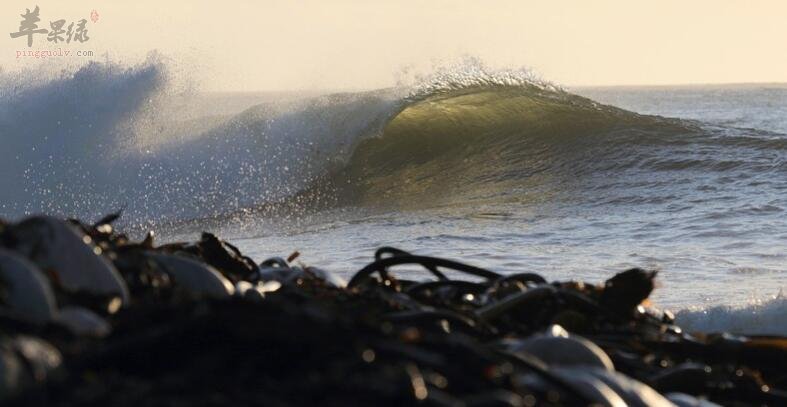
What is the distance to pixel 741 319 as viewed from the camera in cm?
556

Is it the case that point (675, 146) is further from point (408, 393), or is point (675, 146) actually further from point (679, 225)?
point (408, 393)

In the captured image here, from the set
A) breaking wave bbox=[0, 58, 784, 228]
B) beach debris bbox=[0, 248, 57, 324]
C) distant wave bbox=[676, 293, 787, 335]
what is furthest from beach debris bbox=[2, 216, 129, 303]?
breaking wave bbox=[0, 58, 784, 228]

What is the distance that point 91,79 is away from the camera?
57.4ft

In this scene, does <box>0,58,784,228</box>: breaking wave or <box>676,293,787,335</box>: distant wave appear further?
<box>0,58,784,228</box>: breaking wave


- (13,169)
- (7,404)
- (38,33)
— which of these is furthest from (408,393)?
(38,33)

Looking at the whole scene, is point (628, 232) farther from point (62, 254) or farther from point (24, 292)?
point (24, 292)

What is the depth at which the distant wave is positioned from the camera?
17.9 feet

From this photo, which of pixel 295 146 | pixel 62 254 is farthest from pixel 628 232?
pixel 62 254

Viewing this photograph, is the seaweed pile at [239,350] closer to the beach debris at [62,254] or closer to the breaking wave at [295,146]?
the beach debris at [62,254]

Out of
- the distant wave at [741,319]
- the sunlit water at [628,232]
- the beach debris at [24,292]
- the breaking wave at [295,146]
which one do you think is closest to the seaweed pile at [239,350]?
the beach debris at [24,292]

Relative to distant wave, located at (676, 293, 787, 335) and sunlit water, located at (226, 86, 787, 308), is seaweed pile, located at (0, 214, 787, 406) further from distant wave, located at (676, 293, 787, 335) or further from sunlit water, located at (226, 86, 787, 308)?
sunlit water, located at (226, 86, 787, 308)

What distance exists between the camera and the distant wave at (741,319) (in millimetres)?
5465

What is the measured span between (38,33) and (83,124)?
563 inches

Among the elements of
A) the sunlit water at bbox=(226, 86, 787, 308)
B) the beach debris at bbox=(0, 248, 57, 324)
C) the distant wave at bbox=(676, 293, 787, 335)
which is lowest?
the sunlit water at bbox=(226, 86, 787, 308)
